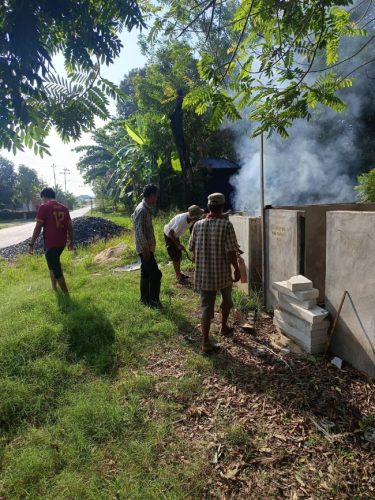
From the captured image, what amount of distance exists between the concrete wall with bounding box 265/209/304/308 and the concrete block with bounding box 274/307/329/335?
0.50 m

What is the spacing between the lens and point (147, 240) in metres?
5.00

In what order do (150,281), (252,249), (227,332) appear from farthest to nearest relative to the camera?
(252,249)
(150,281)
(227,332)

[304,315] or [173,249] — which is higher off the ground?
[173,249]

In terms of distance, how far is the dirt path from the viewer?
2238mm

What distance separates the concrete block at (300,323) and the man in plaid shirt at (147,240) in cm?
194

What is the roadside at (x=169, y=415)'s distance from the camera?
2.28 meters

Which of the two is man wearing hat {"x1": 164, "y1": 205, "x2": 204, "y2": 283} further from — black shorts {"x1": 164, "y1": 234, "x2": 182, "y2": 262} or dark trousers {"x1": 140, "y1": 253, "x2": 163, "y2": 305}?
dark trousers {"x1": 140, "y1": 253, "x2": 163, "y2": 305}

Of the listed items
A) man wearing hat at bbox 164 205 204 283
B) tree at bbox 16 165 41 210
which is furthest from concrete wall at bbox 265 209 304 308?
tree at bbox 16 165 41 210

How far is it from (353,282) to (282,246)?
1.39 m

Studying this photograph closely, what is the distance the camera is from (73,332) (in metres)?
4.34

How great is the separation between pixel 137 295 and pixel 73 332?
1553 mm

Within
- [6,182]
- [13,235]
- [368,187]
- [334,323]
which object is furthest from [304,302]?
[6,182]

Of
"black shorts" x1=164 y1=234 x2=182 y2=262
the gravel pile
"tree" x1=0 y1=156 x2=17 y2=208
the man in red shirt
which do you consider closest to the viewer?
the man in red shirt

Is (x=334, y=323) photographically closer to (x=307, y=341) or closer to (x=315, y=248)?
(x=307, y=341)
